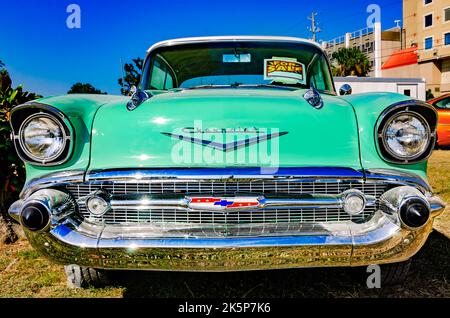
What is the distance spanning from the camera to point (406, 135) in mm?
1931

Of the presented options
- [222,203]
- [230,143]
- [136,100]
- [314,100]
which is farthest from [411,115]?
[136,100]

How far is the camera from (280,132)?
1901mm

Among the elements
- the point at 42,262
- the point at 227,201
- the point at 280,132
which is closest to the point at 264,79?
the point at 280,132

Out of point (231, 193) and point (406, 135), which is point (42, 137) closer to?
point (231, 193)

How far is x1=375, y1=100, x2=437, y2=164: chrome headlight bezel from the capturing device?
1.90m

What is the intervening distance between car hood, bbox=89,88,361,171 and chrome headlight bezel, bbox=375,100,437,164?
0.13 meters

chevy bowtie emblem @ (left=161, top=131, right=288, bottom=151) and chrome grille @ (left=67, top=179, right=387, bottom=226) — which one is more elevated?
chevy bowtie emblem @ (left=161, top=131, right=288, bottom=151)

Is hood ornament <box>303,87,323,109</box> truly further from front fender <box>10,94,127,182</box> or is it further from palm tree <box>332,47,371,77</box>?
palm tree <box>332,47,371,77</box>

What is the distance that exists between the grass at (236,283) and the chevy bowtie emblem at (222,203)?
2.46ft

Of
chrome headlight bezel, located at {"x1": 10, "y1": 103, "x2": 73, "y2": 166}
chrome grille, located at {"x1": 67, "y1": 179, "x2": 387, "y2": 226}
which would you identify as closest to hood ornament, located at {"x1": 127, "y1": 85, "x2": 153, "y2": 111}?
chrome headlight bezel, located at {"x1": 10, "y1": 103, "x2": 73, "y2": 166}

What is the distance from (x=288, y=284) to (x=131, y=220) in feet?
3.65

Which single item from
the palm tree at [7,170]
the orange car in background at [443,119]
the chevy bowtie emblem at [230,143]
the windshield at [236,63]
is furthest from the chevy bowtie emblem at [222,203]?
the orange car in background at [443,119]

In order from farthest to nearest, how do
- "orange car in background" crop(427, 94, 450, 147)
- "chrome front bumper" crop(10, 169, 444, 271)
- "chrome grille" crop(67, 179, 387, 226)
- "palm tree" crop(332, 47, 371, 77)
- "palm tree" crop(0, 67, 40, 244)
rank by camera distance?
"palm tree" crop(332, 47, 371, 77) < "orange car in background" crop(427, 94, 450, 147) < "palm tree" crop(0, 67, 40, 244) < "chrome grille" crop(67, 179, 387, 226) < "chrome front bumper" crop(10, 169, 444, 271)

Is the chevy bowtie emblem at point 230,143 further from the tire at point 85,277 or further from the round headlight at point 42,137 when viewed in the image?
the tire at point 85,277
